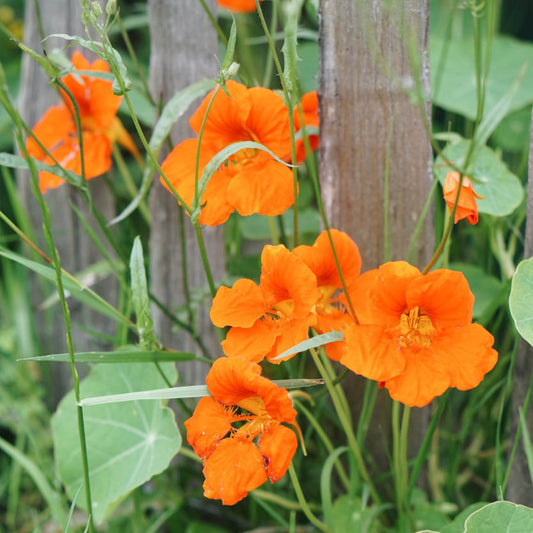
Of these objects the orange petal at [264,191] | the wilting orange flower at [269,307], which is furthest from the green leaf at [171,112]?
the wilting orange flower at [269,307]

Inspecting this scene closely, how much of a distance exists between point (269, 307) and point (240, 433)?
19cm

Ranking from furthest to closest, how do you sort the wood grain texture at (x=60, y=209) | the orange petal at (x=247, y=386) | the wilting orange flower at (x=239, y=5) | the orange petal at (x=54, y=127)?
the wilting orange flower at (x=239, y=5) < the wood grain texture at (x=60, y=209) < the orange petal at (x=54, y=127) < the orange petal at (x=247, y=386)

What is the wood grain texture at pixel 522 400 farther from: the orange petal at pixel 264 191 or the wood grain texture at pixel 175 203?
the wood grain texture at pixel 175 203

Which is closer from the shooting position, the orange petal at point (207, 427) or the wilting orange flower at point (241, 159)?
the orange petal at point (207, 427)

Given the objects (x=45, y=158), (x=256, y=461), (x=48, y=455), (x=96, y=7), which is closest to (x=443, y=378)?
(x=256, y=461)

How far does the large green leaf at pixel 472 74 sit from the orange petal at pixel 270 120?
824mm

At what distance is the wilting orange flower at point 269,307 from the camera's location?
89 centimetres

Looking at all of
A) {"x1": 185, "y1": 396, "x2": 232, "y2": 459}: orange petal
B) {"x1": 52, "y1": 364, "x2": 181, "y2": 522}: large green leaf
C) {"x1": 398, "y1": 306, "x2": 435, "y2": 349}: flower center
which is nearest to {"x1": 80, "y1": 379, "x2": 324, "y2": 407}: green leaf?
{"x1": 185, "y1": 396, "x2": 232, "y2": 459}: orange petal

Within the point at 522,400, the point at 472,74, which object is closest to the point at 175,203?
the point at 522,400

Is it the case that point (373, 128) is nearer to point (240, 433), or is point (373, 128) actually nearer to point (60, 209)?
point (240, 433)

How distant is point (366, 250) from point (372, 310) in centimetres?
32

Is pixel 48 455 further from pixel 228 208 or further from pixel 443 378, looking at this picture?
pixel 443 378

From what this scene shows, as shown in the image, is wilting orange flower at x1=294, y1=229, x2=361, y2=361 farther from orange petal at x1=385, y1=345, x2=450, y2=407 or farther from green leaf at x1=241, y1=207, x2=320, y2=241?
green leaf at x1=241, y1=207, x2=320, y2=241

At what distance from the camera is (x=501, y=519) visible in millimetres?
897
